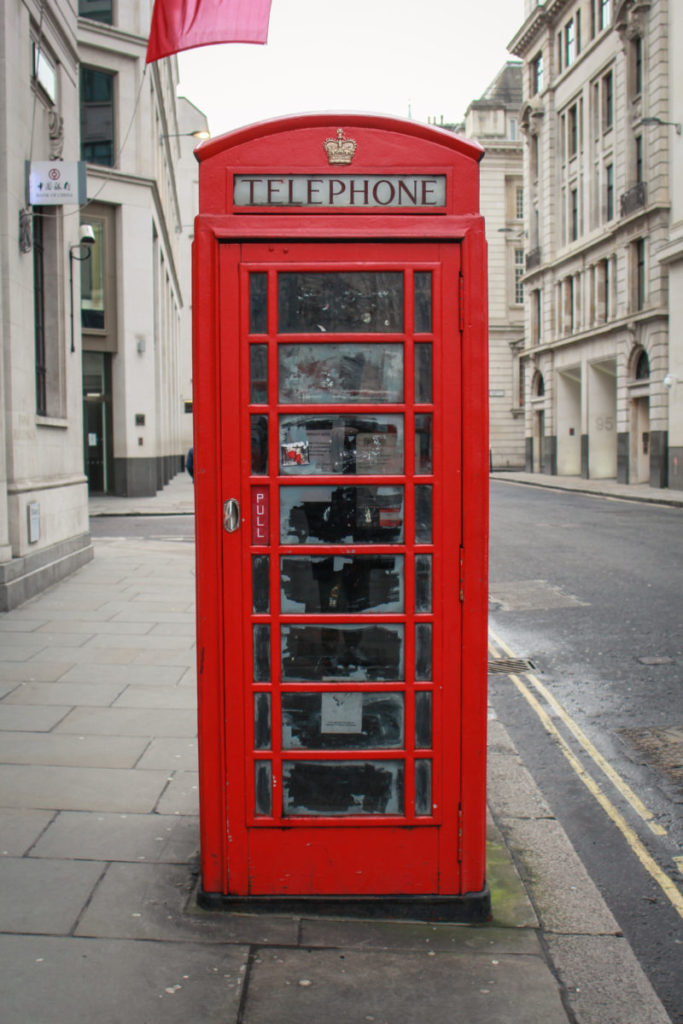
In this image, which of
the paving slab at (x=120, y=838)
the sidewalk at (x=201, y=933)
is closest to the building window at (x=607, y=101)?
the sidewalk at (x=201, y=933)

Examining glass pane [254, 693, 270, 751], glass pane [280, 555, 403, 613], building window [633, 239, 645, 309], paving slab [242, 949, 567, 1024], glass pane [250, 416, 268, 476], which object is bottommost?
paving slab [242, 949, 567, 1024]

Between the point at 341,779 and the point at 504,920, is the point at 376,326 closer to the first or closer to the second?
the point at 341,779

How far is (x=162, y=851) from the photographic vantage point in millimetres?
3865

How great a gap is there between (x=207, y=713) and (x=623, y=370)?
34518mm

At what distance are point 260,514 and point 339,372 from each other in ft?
1.88

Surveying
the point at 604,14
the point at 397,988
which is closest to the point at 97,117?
the point at 604,14

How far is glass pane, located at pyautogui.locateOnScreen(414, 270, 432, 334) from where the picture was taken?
3.26 m

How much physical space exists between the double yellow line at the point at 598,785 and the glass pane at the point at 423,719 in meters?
1.21

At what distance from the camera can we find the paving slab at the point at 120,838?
3.82m

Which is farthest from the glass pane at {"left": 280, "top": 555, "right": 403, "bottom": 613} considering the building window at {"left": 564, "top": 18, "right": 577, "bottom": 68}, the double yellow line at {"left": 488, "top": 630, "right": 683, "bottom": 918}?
the building window at {"left": 564, "top": 18, "right": 577, "bottom": 68}

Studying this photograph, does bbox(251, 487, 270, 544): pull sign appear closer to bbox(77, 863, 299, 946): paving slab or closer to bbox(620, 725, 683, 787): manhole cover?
bbox(77, 863, 299, 946): paving slab

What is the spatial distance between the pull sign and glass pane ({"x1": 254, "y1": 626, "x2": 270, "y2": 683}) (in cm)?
33

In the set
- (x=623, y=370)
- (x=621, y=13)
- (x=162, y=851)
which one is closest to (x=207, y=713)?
(x=162, y=851)

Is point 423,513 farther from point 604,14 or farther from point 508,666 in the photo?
point 604,14
